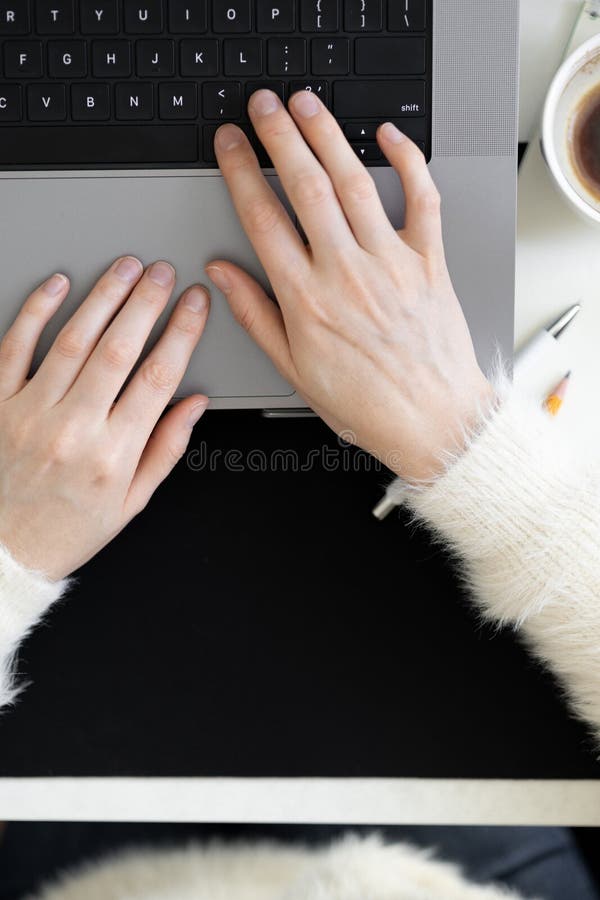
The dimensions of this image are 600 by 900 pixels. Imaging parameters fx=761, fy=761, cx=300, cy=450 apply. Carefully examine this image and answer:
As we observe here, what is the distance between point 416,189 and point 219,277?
14cm

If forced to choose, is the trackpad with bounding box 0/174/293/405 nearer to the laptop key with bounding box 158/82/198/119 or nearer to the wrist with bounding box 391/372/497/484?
the laptop key with bounding box 158/82/198/119

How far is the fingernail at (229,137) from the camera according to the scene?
0.50 m

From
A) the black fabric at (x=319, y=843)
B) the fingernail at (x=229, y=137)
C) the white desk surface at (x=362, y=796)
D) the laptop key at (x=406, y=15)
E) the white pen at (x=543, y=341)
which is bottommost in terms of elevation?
the black fabric at (x=319, y=843)

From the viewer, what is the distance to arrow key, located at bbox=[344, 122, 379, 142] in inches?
19.9

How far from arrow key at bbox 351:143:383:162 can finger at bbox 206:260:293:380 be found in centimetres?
11

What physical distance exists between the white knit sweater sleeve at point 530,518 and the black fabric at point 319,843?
1.20 ft

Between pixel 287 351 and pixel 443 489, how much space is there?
144 millimetres

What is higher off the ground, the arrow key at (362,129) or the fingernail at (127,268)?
the arrow key at (362,129)

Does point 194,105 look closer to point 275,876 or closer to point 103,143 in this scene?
point 103,143

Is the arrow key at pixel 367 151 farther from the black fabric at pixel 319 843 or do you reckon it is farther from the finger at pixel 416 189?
the black fabric at pixel 319 843

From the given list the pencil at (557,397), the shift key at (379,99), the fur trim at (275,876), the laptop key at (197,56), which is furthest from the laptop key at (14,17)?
the fur trim at (275,876)

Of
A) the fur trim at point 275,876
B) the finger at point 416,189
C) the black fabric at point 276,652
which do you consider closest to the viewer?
the finger at point 416,189

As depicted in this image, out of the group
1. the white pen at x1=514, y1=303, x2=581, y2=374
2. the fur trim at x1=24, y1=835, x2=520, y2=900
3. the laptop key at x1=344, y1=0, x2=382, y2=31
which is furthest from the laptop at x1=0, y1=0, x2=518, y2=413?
the fur trim at x1=24, y1=835, x2=520, y2=900

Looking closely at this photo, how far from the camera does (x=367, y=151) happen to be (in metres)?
0.51
